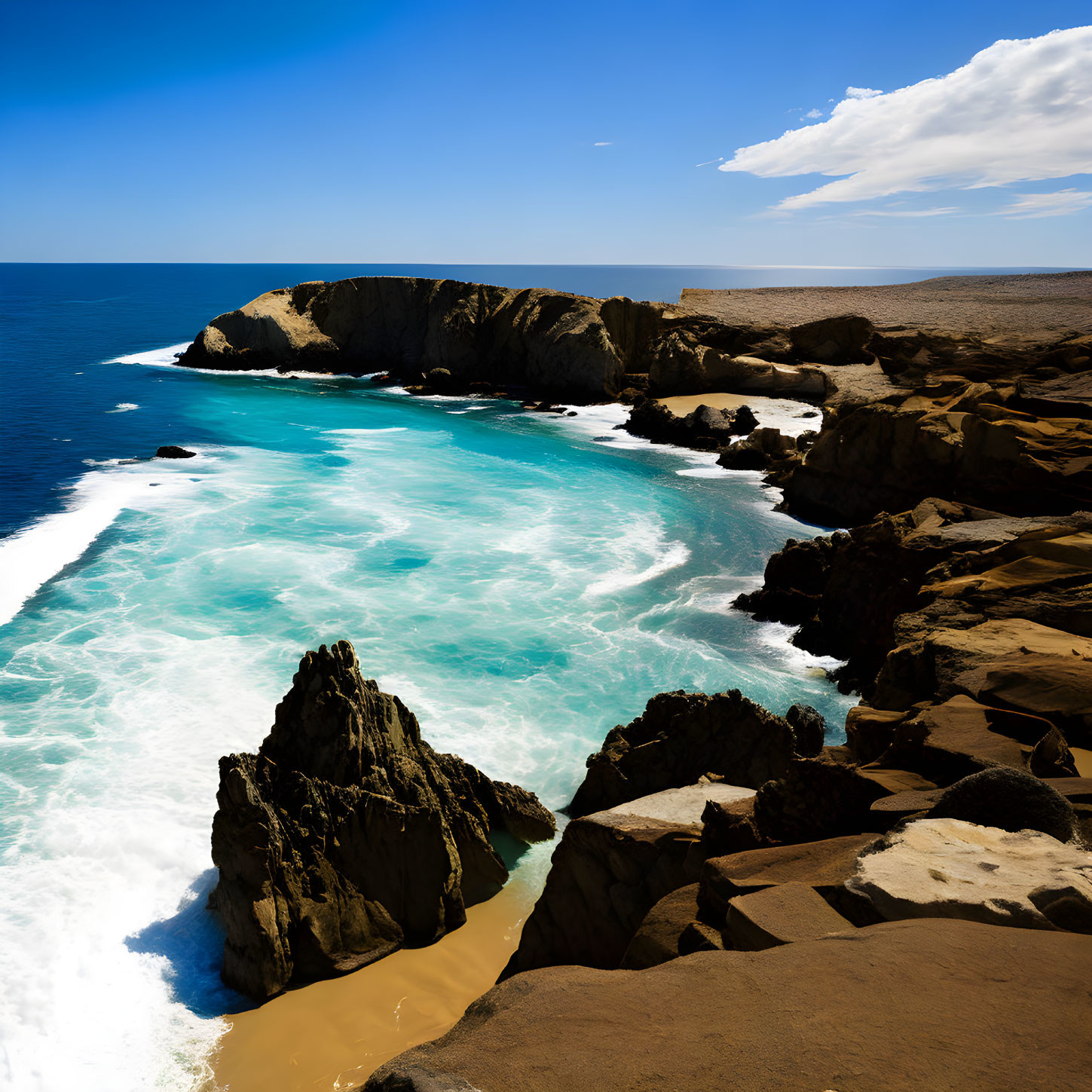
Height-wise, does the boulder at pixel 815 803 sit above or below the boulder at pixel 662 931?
above

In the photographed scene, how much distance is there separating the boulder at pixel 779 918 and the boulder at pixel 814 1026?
0.72 feet

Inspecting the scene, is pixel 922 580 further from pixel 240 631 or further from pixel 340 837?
pixel 240 631

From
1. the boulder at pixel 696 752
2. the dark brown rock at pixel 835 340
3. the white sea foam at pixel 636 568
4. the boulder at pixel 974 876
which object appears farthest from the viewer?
the dark brown rock at pixel 835 340

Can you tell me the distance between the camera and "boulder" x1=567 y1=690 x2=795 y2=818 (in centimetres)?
1102

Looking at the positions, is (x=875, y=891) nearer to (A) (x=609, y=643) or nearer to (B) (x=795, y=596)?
(A) (x=609, y=643)

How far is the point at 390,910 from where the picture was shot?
970 centimetres

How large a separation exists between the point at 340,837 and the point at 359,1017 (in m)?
2.05

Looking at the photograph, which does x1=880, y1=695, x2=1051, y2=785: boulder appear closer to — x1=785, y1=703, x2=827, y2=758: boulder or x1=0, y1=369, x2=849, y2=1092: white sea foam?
x1=785, y1=703, x2=827, y2=758: boulder

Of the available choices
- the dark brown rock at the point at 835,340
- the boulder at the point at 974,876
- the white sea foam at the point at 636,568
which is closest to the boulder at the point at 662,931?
the boulder at the point at 974,876

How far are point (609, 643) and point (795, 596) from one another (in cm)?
508

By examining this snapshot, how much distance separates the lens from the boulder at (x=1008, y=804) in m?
5.29

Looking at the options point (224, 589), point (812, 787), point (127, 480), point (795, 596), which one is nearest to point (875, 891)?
point (812, 787)

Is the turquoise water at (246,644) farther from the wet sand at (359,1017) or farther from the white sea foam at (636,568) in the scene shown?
the wet sand at (359,1017)

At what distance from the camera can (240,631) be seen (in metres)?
18.7
